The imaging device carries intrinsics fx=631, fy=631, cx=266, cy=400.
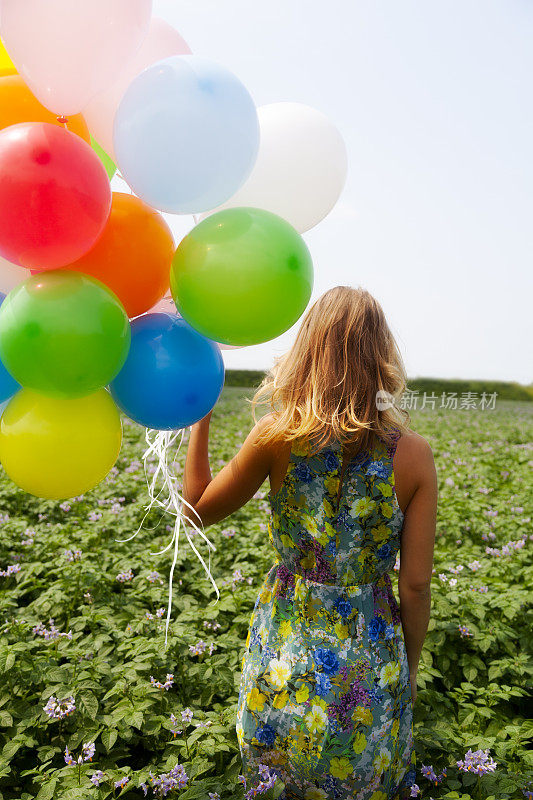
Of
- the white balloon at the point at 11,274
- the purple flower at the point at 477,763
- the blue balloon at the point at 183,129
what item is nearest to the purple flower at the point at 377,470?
the blue balloon at the point at 183,129

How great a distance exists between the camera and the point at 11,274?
1753 millimetres

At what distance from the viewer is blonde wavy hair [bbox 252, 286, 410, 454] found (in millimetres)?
1801

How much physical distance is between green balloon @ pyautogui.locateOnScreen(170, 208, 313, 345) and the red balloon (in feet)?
0.86

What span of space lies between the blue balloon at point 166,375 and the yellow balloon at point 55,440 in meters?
0.09

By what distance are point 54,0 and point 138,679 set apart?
2.42 meters

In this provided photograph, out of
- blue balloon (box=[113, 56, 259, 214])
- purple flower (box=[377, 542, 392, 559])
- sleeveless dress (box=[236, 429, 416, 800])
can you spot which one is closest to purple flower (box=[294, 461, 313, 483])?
sleeveless dress (box=[236, 429, 416, 800])

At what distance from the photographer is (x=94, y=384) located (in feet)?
5.30

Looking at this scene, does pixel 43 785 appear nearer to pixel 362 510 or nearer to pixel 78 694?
pixel 78 694

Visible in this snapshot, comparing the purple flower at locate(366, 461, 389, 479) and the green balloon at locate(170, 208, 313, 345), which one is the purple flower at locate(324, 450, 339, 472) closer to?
the purple flower at locate(366, 461, 389, 479)

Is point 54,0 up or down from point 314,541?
up

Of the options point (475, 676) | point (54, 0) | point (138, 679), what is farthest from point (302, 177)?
point (475, 676)

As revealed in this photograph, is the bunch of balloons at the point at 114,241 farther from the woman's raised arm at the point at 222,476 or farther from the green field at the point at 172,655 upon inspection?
the green field at the point at 172,655

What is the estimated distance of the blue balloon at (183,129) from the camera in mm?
1512

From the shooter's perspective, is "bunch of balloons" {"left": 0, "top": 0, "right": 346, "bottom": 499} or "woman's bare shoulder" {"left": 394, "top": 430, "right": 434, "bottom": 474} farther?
"woman's bare shoulder" {"left": 394, "top": 430, "right": 434, "bottom": 474}
